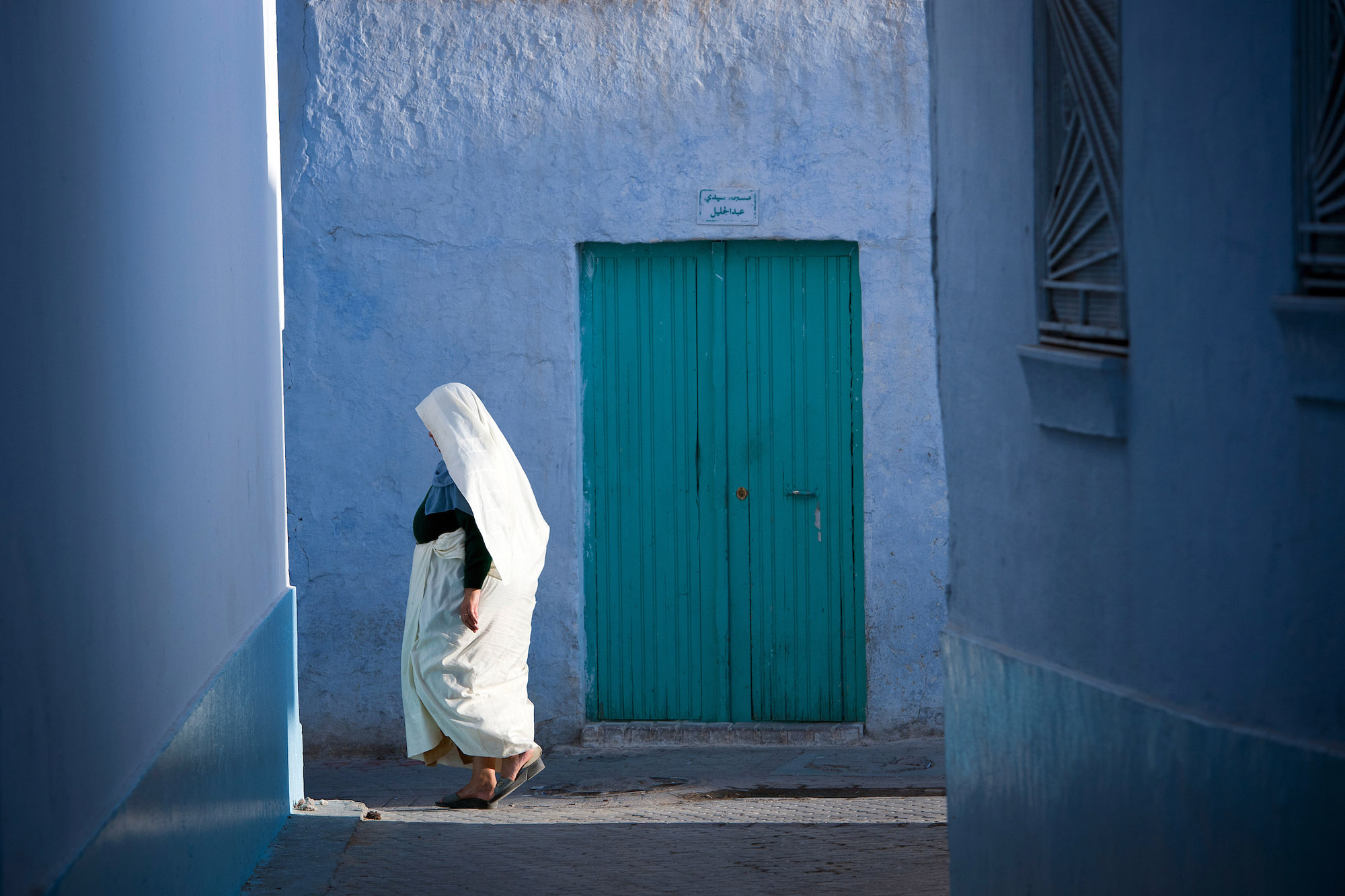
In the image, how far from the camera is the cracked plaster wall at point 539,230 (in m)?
7.64

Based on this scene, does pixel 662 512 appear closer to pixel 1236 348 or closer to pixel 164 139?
pixel 164 139

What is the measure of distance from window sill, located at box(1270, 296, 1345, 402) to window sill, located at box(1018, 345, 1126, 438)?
1.79ft

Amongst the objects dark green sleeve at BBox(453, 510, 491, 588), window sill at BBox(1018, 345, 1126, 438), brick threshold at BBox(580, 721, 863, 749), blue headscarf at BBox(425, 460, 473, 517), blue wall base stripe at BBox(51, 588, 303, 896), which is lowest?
brick threshold at BBox(580, 721, 863, 749)

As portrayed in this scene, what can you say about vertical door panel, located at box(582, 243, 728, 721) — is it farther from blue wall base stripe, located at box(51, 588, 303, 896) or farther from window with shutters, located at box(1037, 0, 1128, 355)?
window with shutters, located at box(1037, 0, 1128, 355)

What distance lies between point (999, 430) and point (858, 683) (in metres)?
4.30

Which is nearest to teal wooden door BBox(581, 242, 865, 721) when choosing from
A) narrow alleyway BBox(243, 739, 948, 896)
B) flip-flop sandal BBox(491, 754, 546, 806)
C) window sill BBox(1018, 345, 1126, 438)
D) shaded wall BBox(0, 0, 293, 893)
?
narrow alleyway BBox(243, 739, 948, 896)

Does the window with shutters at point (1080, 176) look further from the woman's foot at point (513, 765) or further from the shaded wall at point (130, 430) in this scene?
the woman's foot at point (513, 765)

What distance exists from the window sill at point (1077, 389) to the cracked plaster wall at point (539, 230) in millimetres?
4168

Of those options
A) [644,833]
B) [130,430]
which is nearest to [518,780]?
[644,833]

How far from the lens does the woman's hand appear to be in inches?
244

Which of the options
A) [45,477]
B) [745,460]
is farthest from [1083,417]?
[745,460]

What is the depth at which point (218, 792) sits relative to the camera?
4.20 metres

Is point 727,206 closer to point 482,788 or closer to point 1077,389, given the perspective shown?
point 482,788

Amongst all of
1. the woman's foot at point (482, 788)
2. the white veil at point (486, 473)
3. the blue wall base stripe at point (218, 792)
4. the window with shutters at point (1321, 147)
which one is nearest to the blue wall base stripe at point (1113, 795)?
the window with shutters at point (1321, 147)
